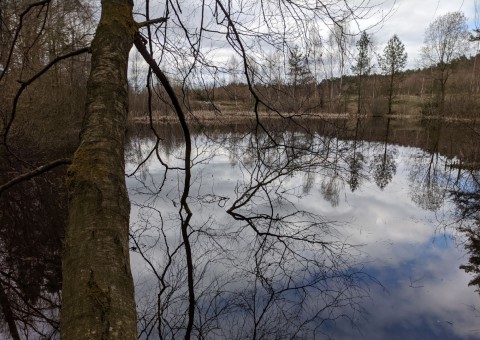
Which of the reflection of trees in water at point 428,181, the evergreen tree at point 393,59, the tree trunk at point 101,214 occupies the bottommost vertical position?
the reflection of trees in water at point 428,181

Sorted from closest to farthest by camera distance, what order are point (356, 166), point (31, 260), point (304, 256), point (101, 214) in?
point (101, 214)
point (31, 260)
point (304, 256)
point (356, 166)

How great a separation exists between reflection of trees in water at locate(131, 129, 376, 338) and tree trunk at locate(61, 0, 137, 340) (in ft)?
5.12

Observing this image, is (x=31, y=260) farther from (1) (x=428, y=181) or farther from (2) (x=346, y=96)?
(2) (x=346, y=96)

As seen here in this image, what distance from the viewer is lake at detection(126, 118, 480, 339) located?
3.60m

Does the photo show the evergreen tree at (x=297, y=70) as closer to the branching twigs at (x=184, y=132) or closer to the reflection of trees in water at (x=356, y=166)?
the branching twigs at (x=184, y=132)

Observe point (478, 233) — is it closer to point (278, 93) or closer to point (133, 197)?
point (278, 93)

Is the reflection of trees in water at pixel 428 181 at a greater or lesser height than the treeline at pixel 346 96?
lesser

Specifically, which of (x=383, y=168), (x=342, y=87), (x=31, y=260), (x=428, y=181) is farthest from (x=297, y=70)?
(x=342, y=87)

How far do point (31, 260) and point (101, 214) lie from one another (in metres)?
4.37

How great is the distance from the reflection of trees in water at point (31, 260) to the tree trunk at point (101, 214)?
240cm

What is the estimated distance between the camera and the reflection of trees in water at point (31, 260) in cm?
317

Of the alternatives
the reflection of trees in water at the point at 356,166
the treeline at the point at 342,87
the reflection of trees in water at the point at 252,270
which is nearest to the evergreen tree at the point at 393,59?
the treeline at the point at 342,87

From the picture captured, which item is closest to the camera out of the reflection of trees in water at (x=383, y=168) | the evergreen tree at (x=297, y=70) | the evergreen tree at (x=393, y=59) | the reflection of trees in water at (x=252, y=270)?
the evergreen tree at (x=297, y=70)

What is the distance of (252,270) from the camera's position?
179 inches
